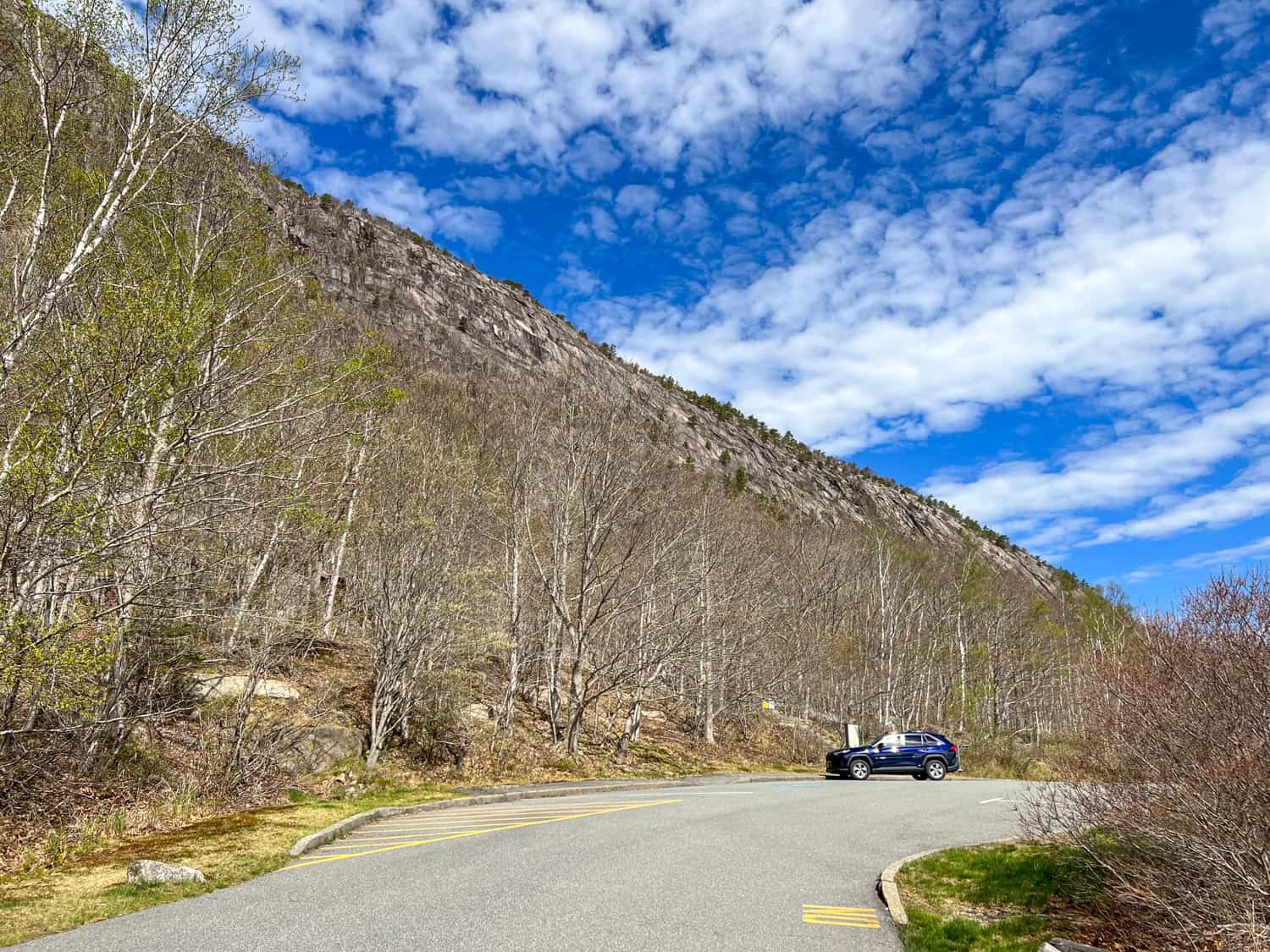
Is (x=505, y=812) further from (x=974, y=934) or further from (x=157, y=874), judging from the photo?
(x=974, y=934)

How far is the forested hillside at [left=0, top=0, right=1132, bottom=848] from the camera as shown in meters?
10.5

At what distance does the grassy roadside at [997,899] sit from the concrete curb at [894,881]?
9 centimetres

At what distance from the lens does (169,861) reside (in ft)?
29.4

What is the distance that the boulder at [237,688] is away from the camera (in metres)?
16.7

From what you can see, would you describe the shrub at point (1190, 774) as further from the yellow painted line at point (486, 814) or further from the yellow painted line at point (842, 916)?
the yellow painted line at point (486, 814)

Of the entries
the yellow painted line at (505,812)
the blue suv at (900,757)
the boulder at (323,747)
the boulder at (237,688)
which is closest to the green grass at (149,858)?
the yellow painted line at (505,812)

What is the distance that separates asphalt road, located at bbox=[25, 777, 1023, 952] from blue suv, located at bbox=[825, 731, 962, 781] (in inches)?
509

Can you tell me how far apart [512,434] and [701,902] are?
22751mm

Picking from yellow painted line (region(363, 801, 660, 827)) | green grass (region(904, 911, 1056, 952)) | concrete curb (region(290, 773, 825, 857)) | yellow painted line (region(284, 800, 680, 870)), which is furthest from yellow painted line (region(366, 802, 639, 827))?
green grass (region(904, 911, 1056, 952))

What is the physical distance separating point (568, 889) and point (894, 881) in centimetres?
409

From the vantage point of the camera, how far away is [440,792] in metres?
16.9

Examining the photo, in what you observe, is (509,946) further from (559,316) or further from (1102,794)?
(559,316)

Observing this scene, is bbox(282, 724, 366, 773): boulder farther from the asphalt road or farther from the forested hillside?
the asphalt road

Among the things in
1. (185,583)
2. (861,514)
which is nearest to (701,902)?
(185,583)
